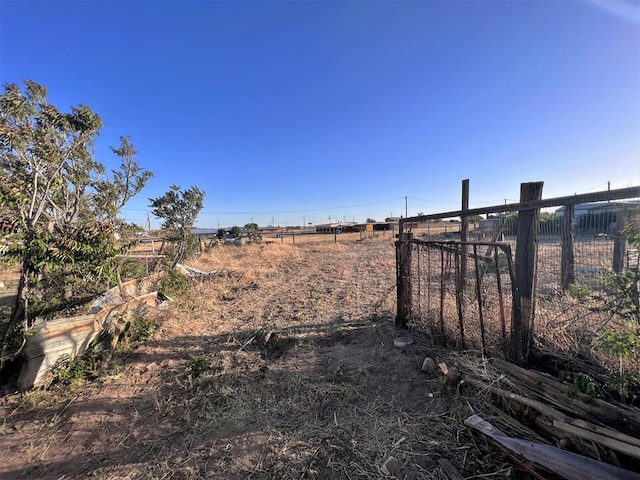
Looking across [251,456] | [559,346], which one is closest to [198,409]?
[251,456]

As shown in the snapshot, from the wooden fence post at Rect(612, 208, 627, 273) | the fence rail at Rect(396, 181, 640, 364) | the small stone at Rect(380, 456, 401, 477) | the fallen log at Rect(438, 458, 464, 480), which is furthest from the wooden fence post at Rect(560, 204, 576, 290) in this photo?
the small stone at Rect(380, 456, 401, 477)

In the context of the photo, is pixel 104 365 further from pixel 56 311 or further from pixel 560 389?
pixel 560 389

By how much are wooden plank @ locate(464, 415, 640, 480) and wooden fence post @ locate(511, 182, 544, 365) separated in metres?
0.86

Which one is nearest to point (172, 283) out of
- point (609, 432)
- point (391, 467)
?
point (391, 467)

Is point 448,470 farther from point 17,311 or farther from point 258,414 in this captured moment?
point 17,311

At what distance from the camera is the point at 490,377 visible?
2.46 metres

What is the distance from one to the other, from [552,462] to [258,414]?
7.45 ft

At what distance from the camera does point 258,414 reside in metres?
2.71

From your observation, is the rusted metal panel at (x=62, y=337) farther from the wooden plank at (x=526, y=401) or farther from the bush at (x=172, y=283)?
the wooden plank at (x=526, y=401)

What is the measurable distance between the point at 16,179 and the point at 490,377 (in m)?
5.71

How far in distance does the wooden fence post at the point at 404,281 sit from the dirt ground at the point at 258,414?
0.27m

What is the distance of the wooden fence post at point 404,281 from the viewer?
4.29 meters

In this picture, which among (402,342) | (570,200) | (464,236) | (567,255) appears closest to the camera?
(570,200)

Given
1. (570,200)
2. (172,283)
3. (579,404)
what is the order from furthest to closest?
(172,283)
(570,200)
(579,404)
